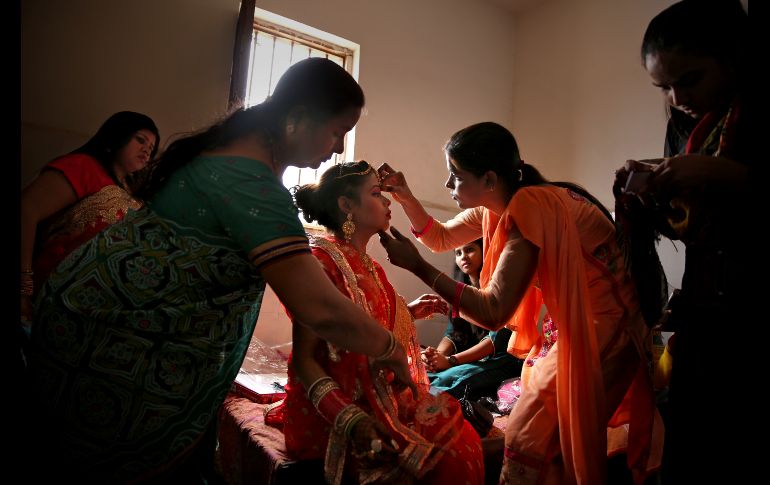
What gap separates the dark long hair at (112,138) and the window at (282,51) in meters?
1.16

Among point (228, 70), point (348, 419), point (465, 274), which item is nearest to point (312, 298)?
point (348, 419)

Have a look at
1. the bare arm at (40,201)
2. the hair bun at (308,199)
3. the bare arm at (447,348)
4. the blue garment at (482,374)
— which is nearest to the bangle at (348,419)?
the hair bun at (308,199)

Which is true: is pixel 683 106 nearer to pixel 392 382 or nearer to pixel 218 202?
pixel 218 202

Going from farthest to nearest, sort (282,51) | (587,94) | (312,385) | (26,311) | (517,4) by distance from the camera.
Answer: (517,4) → (587,94) → (282,51) → (26,311) → (312,385)

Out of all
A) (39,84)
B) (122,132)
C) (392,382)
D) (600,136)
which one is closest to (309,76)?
(392,382)

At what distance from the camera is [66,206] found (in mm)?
2191

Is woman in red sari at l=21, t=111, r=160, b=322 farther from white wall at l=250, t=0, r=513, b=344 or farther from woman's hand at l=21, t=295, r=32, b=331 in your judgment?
white wall at l=250, t=0, r=513, b=344

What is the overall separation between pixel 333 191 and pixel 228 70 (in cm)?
182

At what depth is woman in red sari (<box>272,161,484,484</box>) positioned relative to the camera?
1396 millimetres

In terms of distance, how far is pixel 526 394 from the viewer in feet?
5.81

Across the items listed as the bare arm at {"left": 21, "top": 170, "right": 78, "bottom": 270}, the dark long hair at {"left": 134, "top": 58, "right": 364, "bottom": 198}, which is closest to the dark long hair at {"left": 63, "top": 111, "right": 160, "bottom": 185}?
the bare arm at {"left": 21, "top": 170, "right": 78, "bottom": 270}

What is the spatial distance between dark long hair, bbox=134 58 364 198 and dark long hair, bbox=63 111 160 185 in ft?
4.80

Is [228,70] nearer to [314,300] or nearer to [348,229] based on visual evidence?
[348,229]

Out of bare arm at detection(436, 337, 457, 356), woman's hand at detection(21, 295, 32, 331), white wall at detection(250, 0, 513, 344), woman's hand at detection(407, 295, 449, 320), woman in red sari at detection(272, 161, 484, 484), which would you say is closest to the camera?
woman in red sari at detection(272, 161, 484, 484)
